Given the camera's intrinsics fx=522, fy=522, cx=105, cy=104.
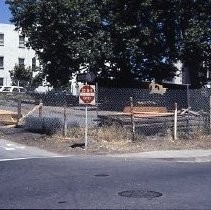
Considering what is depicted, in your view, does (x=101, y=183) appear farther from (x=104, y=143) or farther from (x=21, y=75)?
(x=21, y=75)

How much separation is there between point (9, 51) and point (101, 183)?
5811 cm

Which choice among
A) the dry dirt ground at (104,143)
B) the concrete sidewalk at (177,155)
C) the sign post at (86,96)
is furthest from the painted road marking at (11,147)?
the concrete sidewalk at (177,155)

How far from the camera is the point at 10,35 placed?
66188mm

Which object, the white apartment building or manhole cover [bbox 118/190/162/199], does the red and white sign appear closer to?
manhole cover [bbox 118/190/162/199]

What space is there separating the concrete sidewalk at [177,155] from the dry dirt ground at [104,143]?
698 millimetres

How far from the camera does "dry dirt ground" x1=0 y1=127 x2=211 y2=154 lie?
16.2 metres

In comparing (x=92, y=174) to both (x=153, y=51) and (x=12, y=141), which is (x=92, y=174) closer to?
(x=12, y=141)

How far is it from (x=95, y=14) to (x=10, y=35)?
35.8m

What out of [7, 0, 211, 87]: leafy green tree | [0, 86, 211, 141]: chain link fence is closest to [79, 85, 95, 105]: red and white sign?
[0, 86, 211, 141]: chain link fence

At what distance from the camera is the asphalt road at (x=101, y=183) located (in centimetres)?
810

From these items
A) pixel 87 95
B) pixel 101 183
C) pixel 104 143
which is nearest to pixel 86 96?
pixel 87 95

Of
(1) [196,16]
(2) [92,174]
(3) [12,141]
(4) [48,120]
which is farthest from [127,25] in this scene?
(2) [92,174]

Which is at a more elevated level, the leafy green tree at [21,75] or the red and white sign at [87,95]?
the leafy green tree at [21,75]

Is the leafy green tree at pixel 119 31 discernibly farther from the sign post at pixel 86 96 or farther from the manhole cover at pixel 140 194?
the manhole cover at pixel 140 194
